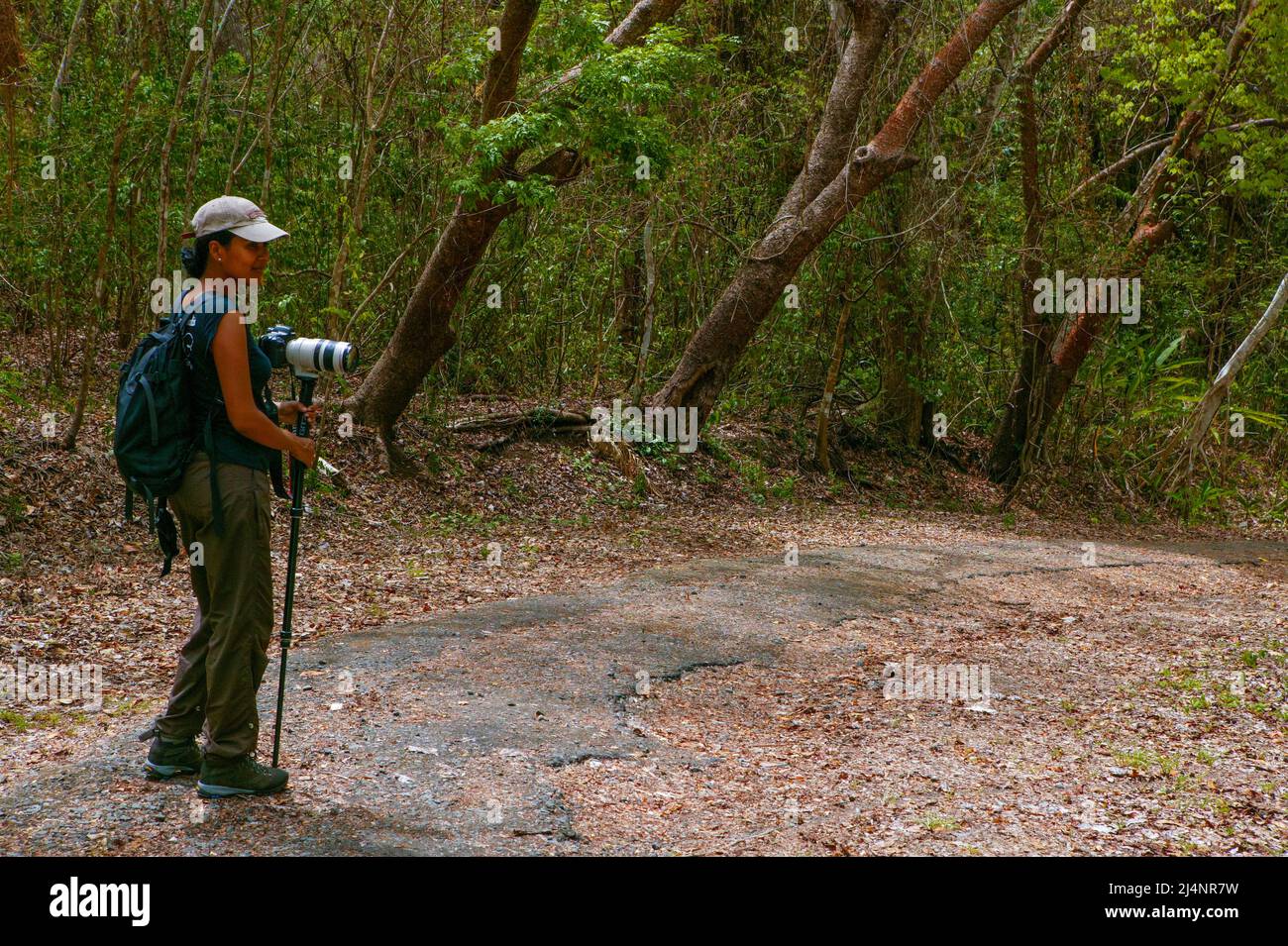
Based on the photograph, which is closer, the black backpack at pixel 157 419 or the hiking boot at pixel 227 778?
the black backpack at pixel 157 419

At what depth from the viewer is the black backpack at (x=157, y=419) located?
3635 millimetres

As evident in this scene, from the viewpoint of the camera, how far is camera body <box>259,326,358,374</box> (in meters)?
3.86

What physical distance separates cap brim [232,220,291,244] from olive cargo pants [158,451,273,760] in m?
0.73

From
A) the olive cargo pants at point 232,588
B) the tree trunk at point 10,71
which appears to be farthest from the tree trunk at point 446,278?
the olive cargo pants at point 232,588

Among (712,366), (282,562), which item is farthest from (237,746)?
(712,366)

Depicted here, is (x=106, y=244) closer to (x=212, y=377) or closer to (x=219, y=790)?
(x=212, y=377)

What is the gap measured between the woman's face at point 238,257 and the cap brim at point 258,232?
1 cm

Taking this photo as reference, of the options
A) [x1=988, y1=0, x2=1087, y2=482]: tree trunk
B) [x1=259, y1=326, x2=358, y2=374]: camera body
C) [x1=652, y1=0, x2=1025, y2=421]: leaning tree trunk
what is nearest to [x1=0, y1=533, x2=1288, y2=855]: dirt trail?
[x1=259, y1=326, x2=358, y2=374]: camera body

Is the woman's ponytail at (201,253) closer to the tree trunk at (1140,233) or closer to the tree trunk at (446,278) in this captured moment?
the tree trunk at (446,278)

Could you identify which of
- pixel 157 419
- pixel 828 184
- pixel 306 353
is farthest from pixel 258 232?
pixel 828 184

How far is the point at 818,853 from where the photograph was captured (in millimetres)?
3975

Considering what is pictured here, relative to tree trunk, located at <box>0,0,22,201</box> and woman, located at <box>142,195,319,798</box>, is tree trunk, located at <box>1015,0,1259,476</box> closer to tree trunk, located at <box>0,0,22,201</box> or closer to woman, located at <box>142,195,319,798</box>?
tree trunk, located at <box>0,0,22,201</box>

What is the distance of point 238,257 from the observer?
3.74 meters

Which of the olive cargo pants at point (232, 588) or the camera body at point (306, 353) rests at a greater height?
the camera body at point (306, 353)
